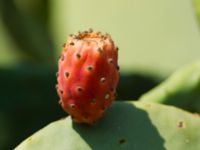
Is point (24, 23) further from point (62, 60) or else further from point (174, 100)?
point (62, 60)

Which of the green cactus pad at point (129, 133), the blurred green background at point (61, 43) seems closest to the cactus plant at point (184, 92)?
the green cactus pad at point (129, 133)

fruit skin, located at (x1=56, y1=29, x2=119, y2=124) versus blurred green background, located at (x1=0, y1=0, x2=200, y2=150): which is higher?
fruit skin, located at (x1=56, y1=29, x2=119, y2=124)

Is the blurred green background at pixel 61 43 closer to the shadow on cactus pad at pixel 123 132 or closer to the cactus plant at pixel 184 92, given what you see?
the cactus plant at pixel 184 92

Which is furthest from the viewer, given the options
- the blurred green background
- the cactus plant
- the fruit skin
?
the blurred green background

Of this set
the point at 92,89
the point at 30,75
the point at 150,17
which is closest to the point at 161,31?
the point at 150,17

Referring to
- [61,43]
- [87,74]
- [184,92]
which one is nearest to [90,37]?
[87,74]

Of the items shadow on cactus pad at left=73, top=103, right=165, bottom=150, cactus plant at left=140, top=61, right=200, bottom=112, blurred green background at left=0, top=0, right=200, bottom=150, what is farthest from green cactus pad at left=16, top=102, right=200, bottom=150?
blurred green background at left=0, top=0, right=200, bottom=150

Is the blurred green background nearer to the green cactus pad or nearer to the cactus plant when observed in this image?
the cactus plant
